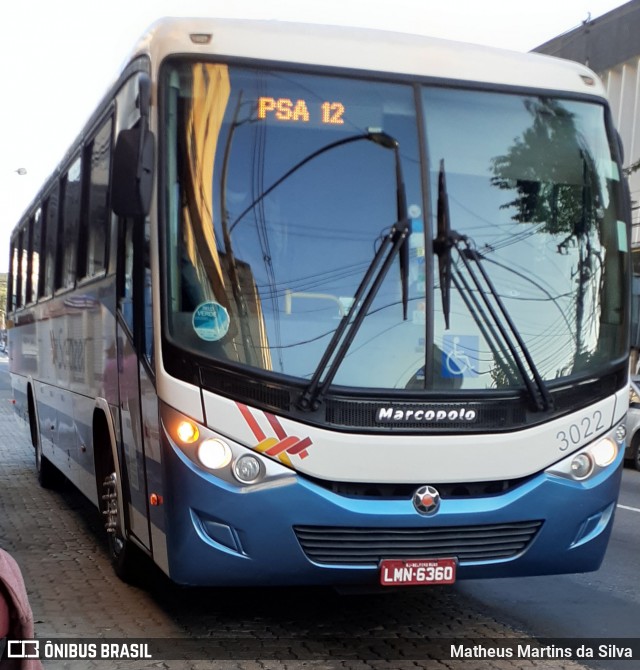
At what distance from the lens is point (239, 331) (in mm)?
5500

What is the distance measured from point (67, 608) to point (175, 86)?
3.25 meters

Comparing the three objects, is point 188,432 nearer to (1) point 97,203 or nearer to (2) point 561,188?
(2) point 561,188

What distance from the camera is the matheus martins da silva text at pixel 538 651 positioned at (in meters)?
5.67

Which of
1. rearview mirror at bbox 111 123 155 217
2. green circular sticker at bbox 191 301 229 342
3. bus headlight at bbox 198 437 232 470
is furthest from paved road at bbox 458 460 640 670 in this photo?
rearview mirror at bbox 111 123 155 217

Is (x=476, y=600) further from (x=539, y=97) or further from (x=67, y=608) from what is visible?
(x=539, y=97)

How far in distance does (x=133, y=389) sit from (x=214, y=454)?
105cm

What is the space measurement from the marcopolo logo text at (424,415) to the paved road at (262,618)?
4.14ft

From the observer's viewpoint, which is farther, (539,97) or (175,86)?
(539,97)

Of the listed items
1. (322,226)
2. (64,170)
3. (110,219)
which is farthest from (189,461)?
(64,170)

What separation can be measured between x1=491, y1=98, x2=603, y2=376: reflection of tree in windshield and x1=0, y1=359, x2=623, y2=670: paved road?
5.93ft

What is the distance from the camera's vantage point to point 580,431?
5859mm

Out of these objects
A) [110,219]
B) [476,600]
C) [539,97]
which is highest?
[539,97]

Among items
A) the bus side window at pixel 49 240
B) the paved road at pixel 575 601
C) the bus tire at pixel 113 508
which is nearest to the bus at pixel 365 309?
the paved road at pixel 575 601

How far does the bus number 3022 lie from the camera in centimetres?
578
